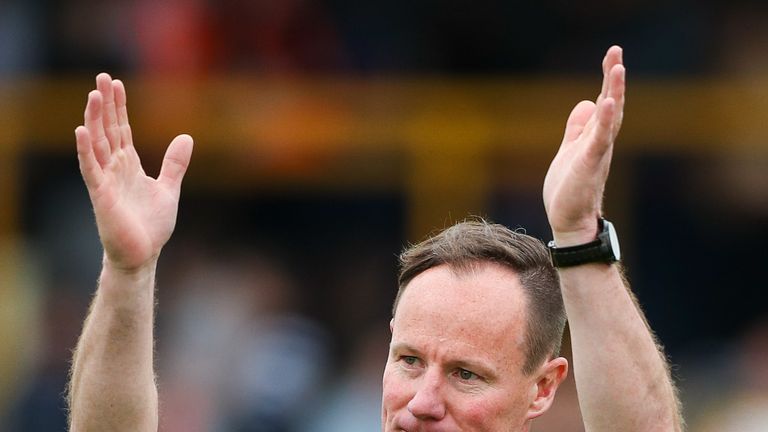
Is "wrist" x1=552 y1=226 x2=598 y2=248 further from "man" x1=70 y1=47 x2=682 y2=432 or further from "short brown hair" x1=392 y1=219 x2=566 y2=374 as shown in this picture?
"short brown hair" x1=392 y1=219 x2=566 y2=374

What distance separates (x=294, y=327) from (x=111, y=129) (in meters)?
5.79

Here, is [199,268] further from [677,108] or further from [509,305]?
[509,305]

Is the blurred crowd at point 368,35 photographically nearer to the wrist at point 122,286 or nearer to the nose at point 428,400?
the nose at point 428,400

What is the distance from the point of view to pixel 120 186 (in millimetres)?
4594

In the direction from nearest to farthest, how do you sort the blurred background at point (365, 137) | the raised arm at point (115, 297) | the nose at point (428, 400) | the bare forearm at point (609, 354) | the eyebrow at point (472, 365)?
the bare forearm at point (609, 354)
the raised arm at point (115, 297)
the nose at point (428, 400)
the eyebrow at point (472, 365)
the blurred background at point (365, 137)

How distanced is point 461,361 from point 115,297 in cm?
102

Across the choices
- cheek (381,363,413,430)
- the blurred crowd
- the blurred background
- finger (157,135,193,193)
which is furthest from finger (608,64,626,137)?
the blurred crowd

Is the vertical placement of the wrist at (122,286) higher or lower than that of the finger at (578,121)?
lower

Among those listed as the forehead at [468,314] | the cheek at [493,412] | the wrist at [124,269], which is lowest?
the cheek at [493,412]

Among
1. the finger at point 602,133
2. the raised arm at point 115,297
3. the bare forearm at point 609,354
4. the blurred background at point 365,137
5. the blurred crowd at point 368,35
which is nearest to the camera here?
the finger at point 602,133

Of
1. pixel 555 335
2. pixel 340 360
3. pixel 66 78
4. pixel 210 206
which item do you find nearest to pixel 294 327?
pixel 340 360

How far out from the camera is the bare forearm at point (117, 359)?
453 centimetres

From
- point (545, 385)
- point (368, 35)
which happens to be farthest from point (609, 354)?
point (368, 35)

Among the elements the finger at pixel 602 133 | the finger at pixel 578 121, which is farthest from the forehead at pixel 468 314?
the finger at pixel 602 133
